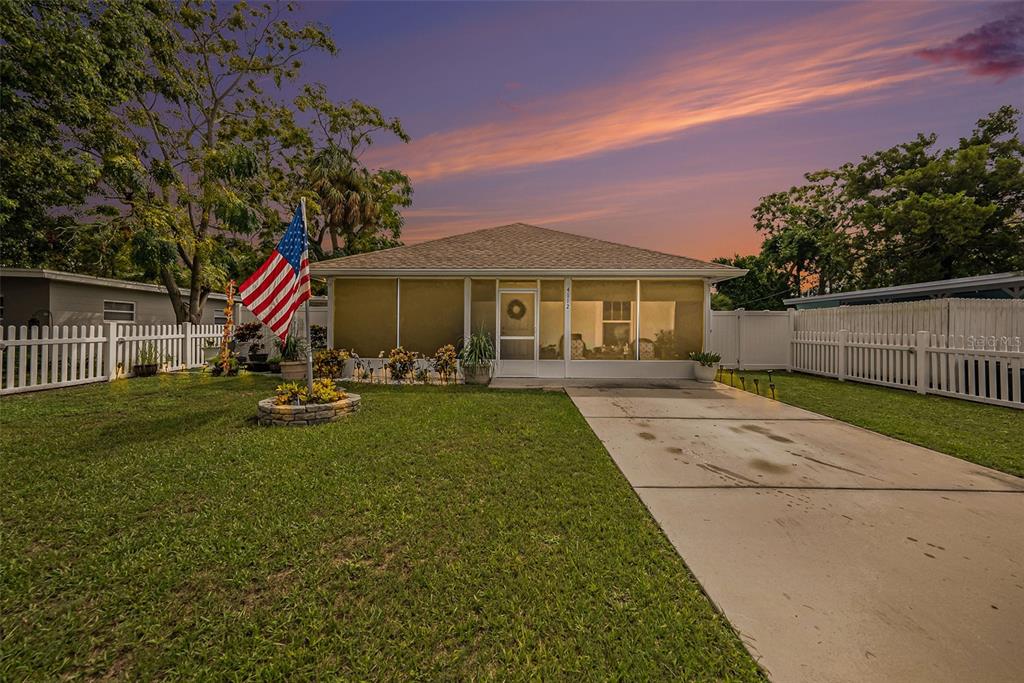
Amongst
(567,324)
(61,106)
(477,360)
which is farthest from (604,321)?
(61,106)

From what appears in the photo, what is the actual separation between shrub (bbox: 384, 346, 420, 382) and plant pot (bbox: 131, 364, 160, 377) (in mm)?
6007

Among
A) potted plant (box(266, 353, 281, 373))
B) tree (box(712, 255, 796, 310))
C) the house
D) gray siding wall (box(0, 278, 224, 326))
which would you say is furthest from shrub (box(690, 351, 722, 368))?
gray siding wall (box(0, 278, 224, 326))

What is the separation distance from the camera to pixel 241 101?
1656cm

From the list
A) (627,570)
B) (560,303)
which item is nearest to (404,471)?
(627,570)

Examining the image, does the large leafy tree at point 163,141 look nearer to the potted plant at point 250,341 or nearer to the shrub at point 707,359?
the potted plant at point 250,341

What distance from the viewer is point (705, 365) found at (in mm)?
9391

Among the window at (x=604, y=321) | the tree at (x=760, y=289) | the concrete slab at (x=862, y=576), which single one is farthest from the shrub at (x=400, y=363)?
the tree at (x=760, y=289)

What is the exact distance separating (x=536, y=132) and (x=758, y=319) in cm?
875

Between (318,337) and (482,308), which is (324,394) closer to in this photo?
(482,308)

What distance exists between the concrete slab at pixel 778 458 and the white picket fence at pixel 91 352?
1021cm

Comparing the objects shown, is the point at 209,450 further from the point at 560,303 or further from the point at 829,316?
the point at 829,316

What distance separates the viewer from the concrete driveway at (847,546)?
1731mm

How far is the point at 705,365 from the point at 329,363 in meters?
9.02

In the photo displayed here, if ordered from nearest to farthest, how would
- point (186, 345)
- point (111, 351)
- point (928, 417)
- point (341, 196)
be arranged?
point (928, 417), point (111, 351), point (186, 345), point (341, 196)
